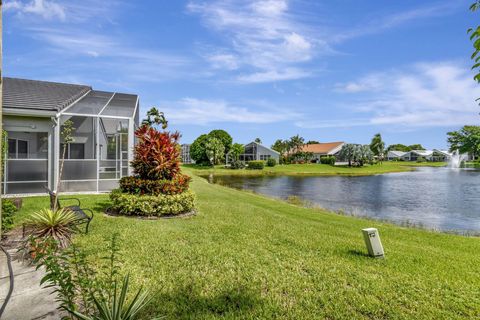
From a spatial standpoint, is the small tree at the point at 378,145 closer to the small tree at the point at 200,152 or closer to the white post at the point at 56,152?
the small tree at the point at 200,152

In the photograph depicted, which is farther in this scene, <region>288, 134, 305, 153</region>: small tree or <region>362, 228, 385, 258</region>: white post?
<region>288, 134, 305, 153</region>: small tree

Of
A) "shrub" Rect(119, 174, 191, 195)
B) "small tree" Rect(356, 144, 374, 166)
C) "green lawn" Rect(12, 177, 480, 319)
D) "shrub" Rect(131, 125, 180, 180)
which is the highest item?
"small tree" Rect(356, 144, 374, 166)

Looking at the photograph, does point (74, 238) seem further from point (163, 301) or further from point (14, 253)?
point (163, 301)

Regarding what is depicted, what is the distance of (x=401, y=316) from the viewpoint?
3908 millimetres

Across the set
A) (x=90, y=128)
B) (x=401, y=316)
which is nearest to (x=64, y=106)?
(x=90, y=128)

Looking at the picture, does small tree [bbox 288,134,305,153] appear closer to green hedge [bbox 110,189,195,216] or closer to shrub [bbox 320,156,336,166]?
shrub [bbox 320,156,336,166]

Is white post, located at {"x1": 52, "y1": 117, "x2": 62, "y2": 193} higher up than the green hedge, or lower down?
higher up

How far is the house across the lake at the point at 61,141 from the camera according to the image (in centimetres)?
1302

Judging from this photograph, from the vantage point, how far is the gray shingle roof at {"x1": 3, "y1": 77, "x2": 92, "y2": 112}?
12922 mm

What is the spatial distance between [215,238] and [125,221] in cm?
323

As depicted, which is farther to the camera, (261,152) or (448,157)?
(448,157)

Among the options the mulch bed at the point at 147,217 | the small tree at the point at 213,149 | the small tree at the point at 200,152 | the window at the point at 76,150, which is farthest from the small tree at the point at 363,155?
the mulch bed at the point at 147,217

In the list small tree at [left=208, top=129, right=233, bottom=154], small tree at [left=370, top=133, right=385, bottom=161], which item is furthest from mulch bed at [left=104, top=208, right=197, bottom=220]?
small tree at [left=370, top=133, right=385, bottom=161]

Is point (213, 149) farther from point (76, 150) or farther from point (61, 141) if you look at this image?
point (61, 141)
